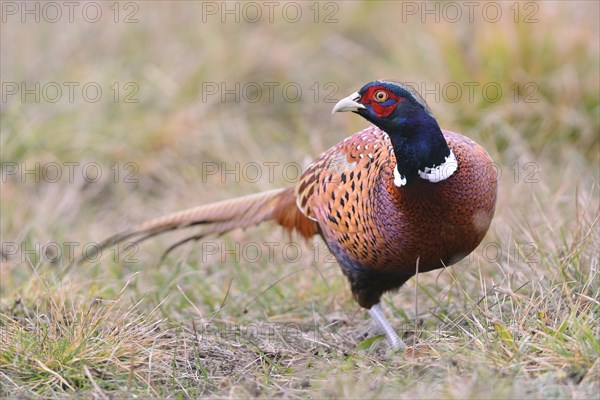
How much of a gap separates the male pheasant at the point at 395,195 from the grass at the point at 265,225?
22cm

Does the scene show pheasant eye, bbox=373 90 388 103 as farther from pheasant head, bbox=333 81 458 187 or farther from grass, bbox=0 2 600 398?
grass, bbox=0 2 600 398

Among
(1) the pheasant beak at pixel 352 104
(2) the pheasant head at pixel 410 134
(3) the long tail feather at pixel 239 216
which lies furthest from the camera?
(3) the long tail feather at pixel 239 216

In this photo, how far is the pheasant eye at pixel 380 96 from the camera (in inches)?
142

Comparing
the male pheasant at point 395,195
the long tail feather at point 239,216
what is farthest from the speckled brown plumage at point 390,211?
the long tail feather at point 239,216

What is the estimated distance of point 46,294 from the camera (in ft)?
14.4

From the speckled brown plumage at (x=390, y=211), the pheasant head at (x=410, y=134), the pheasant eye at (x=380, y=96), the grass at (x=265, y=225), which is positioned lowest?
the grass at (x=265, y=225)

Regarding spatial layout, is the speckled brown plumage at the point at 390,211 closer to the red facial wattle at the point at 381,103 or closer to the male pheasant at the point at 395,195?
the male pheasant at the point at 395,195

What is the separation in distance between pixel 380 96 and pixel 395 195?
41 cm

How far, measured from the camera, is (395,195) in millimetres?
3658

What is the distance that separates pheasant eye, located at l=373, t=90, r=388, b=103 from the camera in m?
3.62

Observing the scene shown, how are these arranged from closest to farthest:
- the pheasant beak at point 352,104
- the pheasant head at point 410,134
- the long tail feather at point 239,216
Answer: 1. the pheasant head at point 410,134
2. the pheasant beak at point 352,104
3. the long tail feather at point 239,216

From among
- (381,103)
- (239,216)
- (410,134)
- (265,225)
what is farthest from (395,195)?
(265,225)

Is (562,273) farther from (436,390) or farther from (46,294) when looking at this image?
(46,294)

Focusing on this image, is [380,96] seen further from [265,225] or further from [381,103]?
[265,225]
